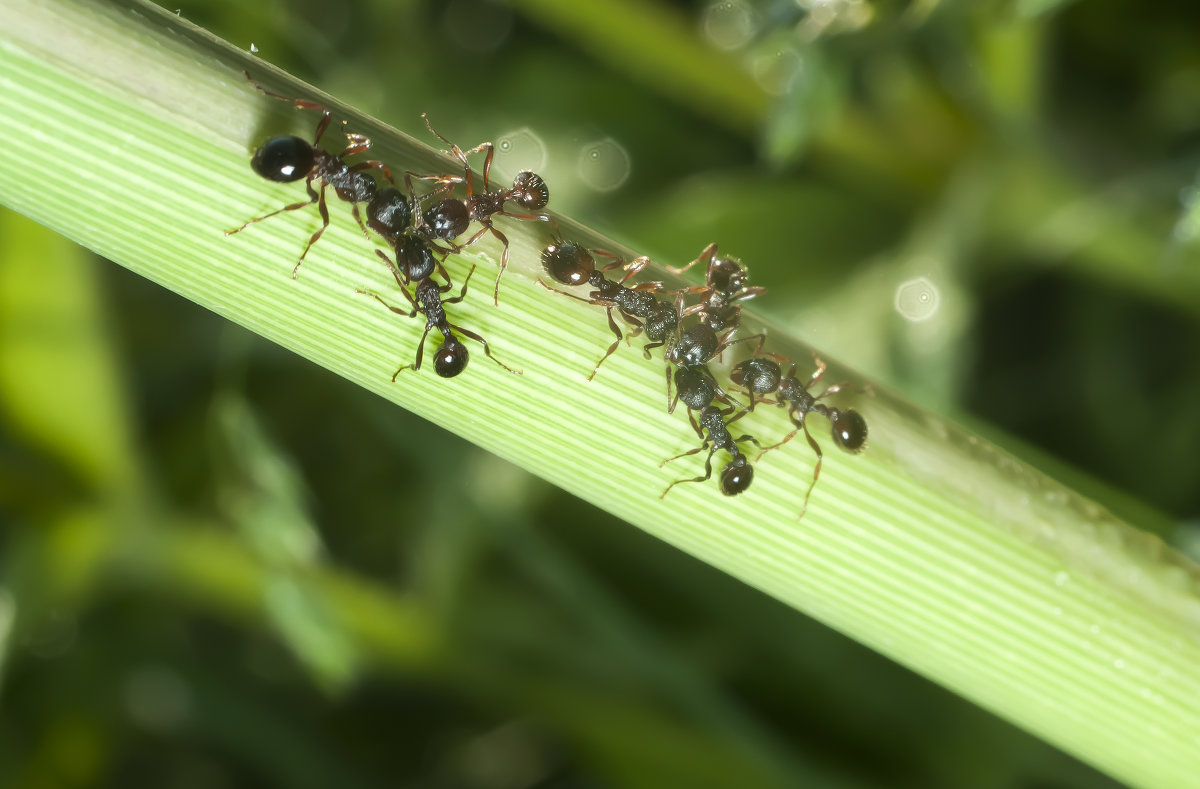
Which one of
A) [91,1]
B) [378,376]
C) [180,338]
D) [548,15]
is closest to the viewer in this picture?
[91,1]

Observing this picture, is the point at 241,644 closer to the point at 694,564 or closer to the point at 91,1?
the point at 694,564

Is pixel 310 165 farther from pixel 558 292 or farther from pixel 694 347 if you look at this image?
pixel 694 347

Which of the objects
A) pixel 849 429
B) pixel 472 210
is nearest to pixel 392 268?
pixel 472 210

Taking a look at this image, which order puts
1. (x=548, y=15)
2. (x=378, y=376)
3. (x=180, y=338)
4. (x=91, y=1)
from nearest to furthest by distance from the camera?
(x=91, y=1) → (x=378, y=376) → (x=548, y=15) → (x=180, y=338)

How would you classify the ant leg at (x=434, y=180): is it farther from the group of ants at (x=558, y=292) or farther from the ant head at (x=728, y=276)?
the ant head at (x=728, y=276)

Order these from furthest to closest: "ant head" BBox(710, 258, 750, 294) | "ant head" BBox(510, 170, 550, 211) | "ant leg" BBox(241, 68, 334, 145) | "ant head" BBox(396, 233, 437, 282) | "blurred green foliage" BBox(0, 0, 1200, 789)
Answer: "blurred green foliage" BBox(0, 0, 1200, 789)
"ant head" BBox(710, 258, 750, 294)
"ant head" BBox(510, 170, 550, 211)
"ant head" BBox(396, 233, 437, 282)
"ant leg" BBox(241, 68, 334, 145)

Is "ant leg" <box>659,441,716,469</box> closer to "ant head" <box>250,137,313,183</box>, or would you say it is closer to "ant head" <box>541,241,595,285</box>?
"ant head" <box>541,241,595,285</box>

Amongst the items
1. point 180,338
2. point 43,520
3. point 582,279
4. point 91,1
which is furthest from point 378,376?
point 180,338

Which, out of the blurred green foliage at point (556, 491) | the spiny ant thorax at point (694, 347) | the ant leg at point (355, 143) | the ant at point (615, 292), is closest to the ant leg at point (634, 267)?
the ant at point (615, 292)

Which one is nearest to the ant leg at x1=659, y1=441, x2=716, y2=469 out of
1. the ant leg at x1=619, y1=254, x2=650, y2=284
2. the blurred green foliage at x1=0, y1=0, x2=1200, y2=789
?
the ant leg at x1=619, y1=254, x2=650, y2=284
